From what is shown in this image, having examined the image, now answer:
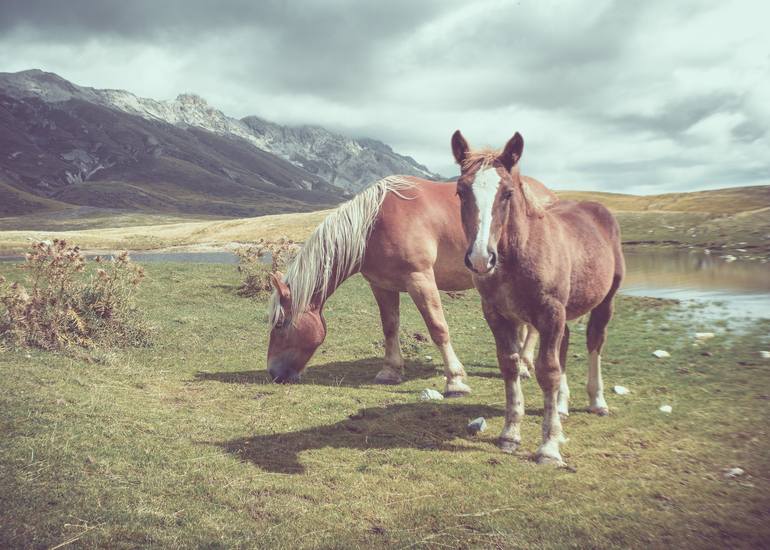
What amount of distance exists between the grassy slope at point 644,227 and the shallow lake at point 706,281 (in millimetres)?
6395

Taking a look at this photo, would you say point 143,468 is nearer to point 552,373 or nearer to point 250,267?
point 552,373

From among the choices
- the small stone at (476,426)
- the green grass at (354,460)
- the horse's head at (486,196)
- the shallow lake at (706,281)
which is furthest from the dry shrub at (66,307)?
the shallow lake at (706,281)

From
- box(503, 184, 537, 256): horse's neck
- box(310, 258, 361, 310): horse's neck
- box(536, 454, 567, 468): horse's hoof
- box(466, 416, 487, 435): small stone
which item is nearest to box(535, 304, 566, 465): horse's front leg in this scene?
box(536, 454, 567, 468): horse's hoof

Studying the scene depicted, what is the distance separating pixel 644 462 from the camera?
5559 mm

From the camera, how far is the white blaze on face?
4.70m

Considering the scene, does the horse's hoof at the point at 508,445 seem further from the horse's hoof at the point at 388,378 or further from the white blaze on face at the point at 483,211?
the horse's hoof at the point at 388,378

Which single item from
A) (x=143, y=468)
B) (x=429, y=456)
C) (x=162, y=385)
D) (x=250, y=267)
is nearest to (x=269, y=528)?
(x=143, y=468)

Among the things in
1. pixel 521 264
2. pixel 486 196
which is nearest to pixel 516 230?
pixel 521 264

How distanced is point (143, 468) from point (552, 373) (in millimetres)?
4665

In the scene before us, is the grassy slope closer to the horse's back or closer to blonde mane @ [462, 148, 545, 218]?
the horse's back

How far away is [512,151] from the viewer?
17.1 ft

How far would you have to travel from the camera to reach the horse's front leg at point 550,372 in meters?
5.64

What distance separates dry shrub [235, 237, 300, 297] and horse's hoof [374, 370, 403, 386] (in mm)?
8497

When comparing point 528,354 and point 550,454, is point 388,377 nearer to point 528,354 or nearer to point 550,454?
point 528,354
